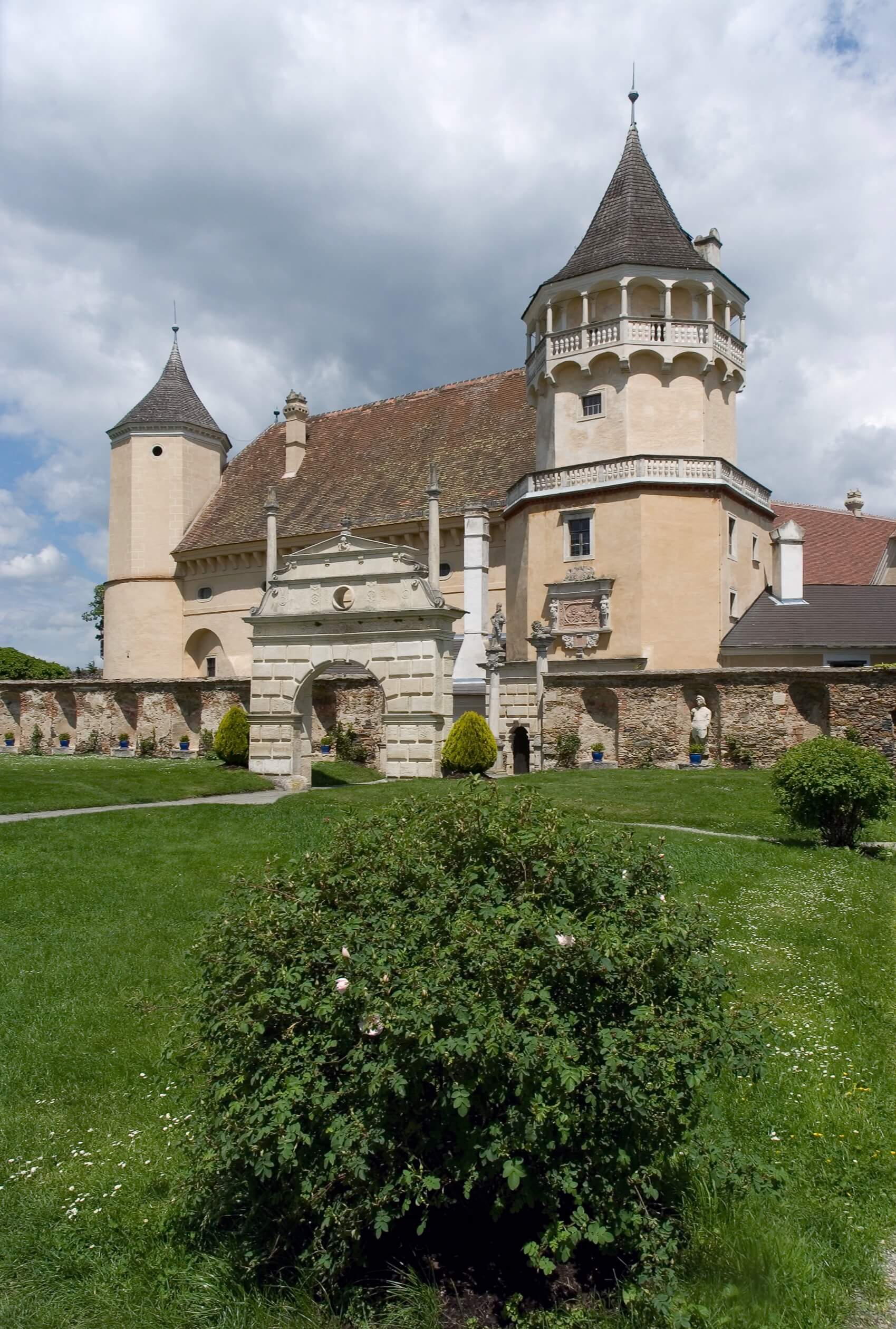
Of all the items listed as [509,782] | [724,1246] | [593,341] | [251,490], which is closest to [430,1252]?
[724,1246]

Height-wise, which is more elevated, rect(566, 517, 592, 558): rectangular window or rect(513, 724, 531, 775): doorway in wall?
rect(566, 517, 592, 558): rectangular window

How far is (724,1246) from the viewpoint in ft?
15.5

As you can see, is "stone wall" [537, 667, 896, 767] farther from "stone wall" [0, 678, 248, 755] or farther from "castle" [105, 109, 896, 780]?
"stone wall" [0, 678, 248, 755]

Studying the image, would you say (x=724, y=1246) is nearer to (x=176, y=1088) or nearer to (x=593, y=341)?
(x=176, y=1088)

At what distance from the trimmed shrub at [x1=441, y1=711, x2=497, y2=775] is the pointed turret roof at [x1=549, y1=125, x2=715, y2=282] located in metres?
16.1

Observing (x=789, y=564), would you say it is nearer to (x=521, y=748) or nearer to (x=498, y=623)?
(x=498, y=623)

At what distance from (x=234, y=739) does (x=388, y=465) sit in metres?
16.7

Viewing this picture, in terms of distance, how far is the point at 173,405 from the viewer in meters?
43.2

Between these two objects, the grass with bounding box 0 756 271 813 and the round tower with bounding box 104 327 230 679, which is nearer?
the grass with bounding box 0 756 271 813

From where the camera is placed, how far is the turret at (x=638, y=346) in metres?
30.2

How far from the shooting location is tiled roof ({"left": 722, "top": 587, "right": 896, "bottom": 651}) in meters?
27.9

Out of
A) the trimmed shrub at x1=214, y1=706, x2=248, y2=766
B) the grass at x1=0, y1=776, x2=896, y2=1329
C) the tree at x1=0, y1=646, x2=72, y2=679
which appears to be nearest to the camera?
the grass at x1=0, y1=776, x2=896, y2=1329

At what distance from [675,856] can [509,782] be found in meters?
7.89

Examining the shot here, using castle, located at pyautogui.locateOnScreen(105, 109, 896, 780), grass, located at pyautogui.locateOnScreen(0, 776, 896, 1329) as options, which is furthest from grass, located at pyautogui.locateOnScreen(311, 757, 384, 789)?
grass, located at pyautogui.locateOnScreen(0, 776, 896, 1329)
